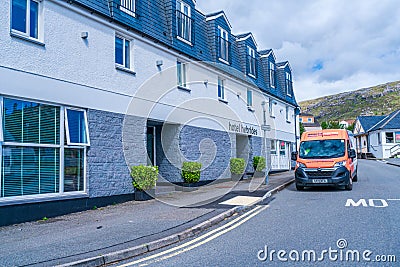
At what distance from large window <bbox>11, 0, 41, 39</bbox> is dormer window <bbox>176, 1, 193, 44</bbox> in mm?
6895

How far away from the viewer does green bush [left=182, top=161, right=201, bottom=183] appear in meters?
15.4

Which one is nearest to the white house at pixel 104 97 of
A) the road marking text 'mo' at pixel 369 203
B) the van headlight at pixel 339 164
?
the van headlight at pixel 339 164

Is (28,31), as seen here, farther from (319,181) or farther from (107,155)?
(319,181)

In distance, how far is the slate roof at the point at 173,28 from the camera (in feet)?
39.4

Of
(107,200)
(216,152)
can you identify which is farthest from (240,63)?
(107,200)

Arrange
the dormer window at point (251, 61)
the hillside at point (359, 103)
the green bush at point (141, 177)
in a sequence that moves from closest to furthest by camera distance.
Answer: the green bush at point (141, 177) < the dormer window at point (251, 61) < the hillside at point (359, 103)

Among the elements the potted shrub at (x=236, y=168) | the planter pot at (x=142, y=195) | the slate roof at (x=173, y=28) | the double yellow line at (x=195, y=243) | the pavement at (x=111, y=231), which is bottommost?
the double yellow line at (x=195, y=243)

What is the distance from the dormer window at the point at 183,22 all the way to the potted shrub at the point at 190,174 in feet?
17.1

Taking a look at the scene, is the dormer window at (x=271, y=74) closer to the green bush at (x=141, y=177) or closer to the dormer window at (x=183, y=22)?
the dormer window at (x=183, y=22)

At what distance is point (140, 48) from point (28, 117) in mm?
5203

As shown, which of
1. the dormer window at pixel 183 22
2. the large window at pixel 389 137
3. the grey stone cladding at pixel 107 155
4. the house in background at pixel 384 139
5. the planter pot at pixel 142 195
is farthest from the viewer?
the large window at pixel 389 137

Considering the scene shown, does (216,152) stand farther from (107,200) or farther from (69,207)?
(69,207)

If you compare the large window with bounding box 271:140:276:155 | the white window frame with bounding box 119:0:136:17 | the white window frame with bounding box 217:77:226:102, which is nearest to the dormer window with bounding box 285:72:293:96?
the large window with bounding box 271:140:276:155

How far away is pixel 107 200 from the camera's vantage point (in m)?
11.4
